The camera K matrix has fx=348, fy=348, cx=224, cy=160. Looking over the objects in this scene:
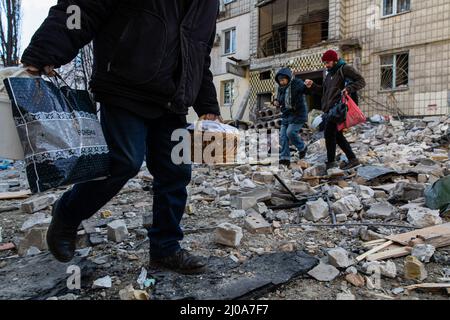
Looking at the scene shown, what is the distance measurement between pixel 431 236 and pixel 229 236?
54.9 inches

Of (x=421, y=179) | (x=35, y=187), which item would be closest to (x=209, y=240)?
(x=35, y=187)

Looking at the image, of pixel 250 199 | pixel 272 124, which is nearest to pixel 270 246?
pixel 250 199

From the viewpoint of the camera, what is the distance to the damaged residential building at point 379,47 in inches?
469

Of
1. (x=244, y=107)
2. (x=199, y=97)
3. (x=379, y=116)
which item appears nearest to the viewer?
(x=199, y=97)

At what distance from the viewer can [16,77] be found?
1.46 metres

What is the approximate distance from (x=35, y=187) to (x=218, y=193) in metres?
3.03

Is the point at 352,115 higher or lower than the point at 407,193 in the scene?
higher

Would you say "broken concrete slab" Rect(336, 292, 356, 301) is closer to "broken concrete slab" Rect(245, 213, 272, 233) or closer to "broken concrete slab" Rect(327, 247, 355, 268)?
"broken concrete slab" Rect(327, 247, 355, 268)

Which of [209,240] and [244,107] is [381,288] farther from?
[244,107]

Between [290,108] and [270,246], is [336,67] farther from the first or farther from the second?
[270,246]

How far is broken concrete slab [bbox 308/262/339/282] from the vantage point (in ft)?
6.41

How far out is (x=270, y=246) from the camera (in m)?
2.51

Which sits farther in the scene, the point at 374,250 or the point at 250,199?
the point at 250,199

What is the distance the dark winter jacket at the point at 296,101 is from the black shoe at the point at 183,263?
4.99m
